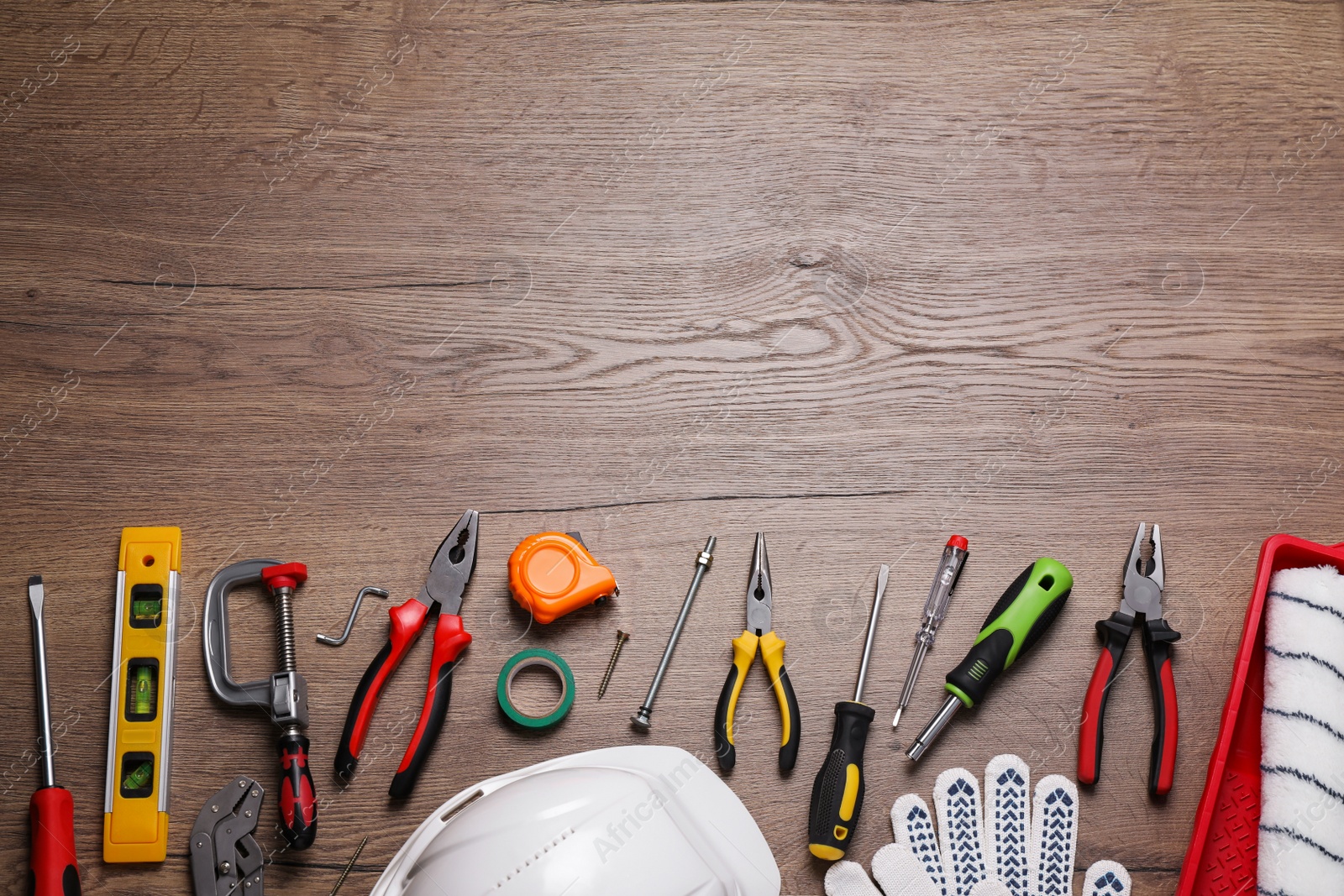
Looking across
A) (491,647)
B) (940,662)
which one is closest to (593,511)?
(491,647)

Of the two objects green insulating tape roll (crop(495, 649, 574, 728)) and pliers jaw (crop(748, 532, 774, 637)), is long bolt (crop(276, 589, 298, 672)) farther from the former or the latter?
pliers jaw (crop(748, 532, 774, 637))

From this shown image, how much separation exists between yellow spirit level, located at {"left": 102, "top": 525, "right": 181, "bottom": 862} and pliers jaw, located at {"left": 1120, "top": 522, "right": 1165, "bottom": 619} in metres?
1.22

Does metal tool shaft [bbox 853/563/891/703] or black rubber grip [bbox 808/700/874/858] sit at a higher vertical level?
metal tool shaft [bbox 853/563/891/703]

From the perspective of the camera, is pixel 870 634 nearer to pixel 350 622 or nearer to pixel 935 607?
pixel 935 607

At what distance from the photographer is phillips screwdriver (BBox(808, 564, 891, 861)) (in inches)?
38.9

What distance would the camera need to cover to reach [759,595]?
3.48 feet

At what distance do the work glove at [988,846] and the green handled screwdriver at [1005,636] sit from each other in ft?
0.27

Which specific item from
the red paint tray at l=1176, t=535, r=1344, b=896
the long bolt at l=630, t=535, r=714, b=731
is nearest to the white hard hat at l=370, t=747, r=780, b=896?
the long bolt at l=630, t=535, r=714, b=731

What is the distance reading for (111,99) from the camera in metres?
1.18

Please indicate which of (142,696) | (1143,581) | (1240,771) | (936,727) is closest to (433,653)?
(142,696)

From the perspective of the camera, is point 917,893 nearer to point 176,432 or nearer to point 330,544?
point 330,544

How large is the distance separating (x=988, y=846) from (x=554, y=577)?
25.3 inches

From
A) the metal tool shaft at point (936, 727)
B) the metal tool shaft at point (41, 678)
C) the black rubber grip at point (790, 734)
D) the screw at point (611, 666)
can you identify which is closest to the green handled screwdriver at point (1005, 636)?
the metal tool shaft at point (936, 727)

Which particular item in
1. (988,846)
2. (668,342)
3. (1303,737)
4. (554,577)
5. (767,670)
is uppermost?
(668,342)
